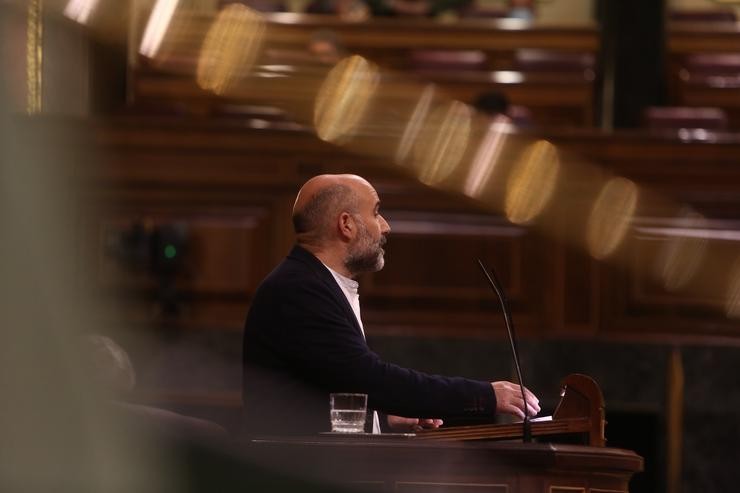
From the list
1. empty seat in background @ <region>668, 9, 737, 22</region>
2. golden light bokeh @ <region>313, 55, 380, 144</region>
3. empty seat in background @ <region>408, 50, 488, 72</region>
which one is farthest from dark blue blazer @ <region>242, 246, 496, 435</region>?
empty seat in background @ <region>668, 9, 737, 22</region>

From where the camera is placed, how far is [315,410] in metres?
2.12

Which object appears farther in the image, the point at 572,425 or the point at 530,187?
the point at 530,187

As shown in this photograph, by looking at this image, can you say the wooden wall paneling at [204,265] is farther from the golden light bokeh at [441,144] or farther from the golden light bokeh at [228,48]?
the golden light bokeh at [228,48]

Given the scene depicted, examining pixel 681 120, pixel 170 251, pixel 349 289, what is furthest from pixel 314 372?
pixel 681 120

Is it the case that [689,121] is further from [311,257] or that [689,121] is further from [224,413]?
[311,257]

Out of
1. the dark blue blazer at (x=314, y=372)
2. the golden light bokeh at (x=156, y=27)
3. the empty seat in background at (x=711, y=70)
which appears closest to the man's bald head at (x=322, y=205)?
the dark blue blazer at (x=314, y=372)

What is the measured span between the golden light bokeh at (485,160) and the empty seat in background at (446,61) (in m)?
1.73

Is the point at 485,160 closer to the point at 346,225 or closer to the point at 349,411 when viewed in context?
the point at 346,225

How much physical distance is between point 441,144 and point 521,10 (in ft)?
9.39

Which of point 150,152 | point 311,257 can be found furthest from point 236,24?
point 311,257

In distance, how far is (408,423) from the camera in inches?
96.6

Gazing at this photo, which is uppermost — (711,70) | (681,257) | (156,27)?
(156,27)

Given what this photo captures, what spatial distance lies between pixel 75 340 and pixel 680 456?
166 inches

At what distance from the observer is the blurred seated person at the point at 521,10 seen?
7531 mm
